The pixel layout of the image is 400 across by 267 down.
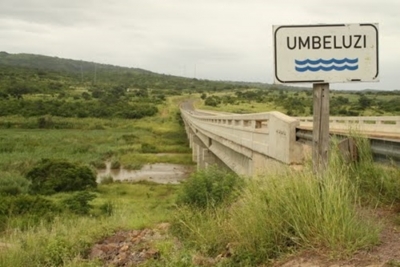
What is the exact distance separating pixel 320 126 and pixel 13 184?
26.6m

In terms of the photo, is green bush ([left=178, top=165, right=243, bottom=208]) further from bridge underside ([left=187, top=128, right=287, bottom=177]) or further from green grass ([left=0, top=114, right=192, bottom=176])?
green grass ([left=0, top=114, right=192, bottom=176])

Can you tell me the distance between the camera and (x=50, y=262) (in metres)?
8.50

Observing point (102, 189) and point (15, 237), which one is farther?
point (102, 189)

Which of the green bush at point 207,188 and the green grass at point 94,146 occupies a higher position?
the green bush at point 207,188

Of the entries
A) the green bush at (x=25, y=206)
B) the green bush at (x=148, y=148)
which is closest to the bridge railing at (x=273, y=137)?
the green bush at (x=25, y=206)

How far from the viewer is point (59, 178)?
2952cm

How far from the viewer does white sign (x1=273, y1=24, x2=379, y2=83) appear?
5680 mm

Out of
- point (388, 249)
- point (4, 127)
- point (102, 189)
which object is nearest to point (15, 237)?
point (388, 249)

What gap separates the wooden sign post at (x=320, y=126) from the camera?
5.81 m

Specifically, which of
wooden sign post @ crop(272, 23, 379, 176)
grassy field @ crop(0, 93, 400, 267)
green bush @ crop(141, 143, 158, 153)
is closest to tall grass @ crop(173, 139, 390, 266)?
grassy field @ crop(0, 93, 400, 267)

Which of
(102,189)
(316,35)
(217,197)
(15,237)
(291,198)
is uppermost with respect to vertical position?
(316,35)

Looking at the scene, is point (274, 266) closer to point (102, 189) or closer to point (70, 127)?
point (102, 189)

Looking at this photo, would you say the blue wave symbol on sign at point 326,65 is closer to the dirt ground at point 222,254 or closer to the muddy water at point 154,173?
the dirt ground at point 222,254

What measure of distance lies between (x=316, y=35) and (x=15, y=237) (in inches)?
303
